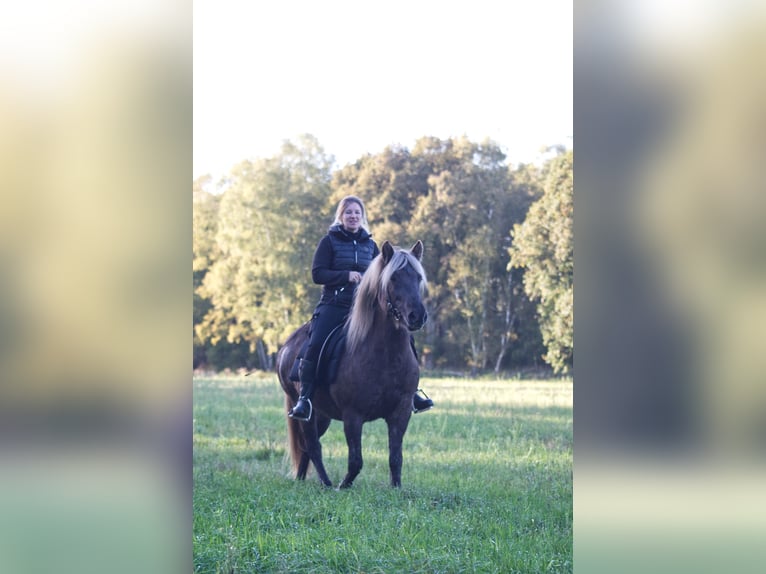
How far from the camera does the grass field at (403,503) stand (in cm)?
445

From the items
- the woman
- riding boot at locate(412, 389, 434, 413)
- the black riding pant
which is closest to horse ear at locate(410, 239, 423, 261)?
the woman

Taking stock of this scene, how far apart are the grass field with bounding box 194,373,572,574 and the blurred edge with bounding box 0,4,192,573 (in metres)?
2.07

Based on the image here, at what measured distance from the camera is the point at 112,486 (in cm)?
244

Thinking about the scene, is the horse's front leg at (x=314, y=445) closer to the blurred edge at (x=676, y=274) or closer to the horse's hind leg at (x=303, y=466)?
the horse's hind leg at (x=303, y=466)

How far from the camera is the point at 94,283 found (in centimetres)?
244

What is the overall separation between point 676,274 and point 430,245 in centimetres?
1185

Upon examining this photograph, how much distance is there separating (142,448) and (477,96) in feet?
43.4

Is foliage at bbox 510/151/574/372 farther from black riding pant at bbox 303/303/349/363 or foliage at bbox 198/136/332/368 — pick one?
black riding pant at bbox 303/303/349/363

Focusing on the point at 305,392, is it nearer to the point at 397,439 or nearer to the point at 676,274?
the point at 397,439

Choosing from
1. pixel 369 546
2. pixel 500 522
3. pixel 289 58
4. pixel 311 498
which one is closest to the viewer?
pixel 369 546

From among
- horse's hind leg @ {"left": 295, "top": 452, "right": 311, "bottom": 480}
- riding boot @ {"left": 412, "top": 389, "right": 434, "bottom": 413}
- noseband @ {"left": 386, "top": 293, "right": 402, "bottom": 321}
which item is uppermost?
noseband @ {"left": 386, "top": 293, "right": 402, "bottom": 321}

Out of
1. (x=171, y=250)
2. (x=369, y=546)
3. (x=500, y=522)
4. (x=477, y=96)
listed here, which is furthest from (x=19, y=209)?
(x=477, y=96)

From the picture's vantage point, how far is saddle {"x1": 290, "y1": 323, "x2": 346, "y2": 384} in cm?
623

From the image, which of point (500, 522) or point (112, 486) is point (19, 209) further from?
point (500, 522)
